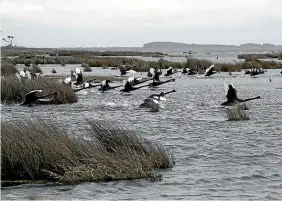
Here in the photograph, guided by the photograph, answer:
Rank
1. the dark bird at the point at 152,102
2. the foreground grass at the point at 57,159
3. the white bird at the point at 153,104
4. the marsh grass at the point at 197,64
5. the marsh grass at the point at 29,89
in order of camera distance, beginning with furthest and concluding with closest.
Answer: the marsh grass at the point at 197,64 → the marsh grass at the point at 29,89 → the dark bird at the point at 152,102 → the white bird at the point at 153,104 → the foreground grass at the point at 57,159

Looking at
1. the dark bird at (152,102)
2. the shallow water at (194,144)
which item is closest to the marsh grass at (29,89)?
the shallow water at (194,144)

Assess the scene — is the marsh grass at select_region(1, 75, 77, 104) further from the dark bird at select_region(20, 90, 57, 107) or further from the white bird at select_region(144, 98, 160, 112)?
the white bird at select_region(144, 98, 160, 112)

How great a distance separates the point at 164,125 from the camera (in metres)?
23.8

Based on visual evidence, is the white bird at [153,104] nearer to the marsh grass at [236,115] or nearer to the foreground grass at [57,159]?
the marsh grass at [236,115]

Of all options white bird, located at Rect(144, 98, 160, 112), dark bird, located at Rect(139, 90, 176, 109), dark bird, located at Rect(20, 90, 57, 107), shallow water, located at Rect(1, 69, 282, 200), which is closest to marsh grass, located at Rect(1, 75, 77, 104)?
dark bird, located at Rect(20, 90, 57, 107)

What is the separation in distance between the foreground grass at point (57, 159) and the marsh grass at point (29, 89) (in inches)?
727

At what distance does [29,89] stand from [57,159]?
20145mm

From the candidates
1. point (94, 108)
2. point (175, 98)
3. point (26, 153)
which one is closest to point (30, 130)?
point (26, 153)

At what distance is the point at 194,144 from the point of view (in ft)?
61.9

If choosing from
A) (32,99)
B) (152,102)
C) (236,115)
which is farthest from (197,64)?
(236,115)

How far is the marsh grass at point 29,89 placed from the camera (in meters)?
32.3

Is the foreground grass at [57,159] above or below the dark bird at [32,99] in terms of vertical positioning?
above

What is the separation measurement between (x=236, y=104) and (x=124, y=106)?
558 cm

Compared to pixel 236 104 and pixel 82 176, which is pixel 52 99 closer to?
pixel 236 104
